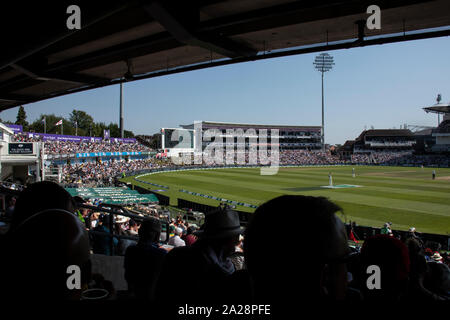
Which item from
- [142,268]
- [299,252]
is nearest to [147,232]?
[142,268]

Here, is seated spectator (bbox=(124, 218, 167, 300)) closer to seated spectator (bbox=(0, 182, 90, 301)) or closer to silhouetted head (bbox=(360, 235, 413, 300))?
seated spectator (bbox=(0, 182, 90, 301))

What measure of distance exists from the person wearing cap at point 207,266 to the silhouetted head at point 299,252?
330 mm

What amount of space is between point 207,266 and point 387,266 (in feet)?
2.93

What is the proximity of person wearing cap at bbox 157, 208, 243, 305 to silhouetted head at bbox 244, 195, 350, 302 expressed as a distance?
330mm

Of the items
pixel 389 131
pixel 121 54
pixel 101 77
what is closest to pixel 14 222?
pixel 121 54

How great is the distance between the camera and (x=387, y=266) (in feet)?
4.71

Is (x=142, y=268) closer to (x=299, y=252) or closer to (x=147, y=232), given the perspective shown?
(x=147, y=232)

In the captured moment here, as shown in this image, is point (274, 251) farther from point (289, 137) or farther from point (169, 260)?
point (289, 137)

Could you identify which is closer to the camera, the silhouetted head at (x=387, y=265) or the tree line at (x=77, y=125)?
the silhouetted head at (x=387, y=265)

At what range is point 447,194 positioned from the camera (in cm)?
2942

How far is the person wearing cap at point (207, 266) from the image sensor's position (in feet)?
4.52

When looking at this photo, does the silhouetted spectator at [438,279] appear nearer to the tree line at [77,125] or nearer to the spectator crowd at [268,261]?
the spectator crowd at [268,261]

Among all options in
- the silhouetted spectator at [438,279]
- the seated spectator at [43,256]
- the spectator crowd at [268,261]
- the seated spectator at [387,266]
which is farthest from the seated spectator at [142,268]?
the silhouetted spectator at [438,279]

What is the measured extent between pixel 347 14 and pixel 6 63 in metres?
5.31
